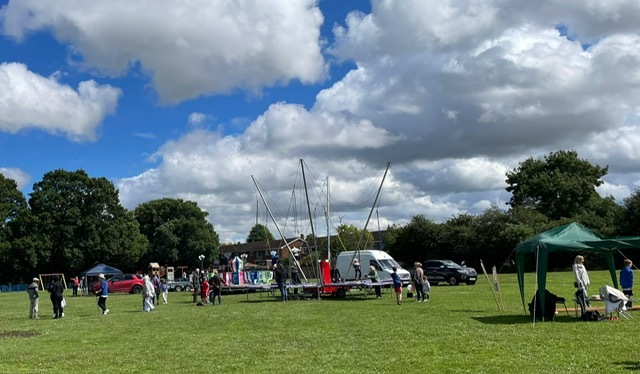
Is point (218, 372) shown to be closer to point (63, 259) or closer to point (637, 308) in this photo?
point (637, 308)

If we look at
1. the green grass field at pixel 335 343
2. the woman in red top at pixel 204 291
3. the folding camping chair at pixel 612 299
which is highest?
the woman in red top at pixel 204 291

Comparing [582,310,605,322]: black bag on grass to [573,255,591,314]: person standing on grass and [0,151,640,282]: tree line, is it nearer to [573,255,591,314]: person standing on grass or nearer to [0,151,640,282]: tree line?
[573,255,591,314]: person standing on grass

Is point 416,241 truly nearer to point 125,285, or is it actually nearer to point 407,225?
point 407,225

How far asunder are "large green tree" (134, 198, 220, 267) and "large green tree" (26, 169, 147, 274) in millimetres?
17614

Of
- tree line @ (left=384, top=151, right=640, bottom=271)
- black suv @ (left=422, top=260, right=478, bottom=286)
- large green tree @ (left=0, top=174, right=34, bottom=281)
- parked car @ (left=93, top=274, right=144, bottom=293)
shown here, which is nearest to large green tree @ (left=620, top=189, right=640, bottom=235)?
tree line @ (left=384, top=151, right=640, bottom=271)

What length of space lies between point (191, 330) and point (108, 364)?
6061 millimetres

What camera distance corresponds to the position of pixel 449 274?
41.3 m

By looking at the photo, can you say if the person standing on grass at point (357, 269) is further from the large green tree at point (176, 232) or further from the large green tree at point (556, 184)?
the large green tree at point (176, 232)

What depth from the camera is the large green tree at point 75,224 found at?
240 feet

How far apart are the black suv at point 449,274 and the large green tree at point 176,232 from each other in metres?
60.9

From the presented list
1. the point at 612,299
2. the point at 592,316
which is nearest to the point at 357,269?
the point at 592,316


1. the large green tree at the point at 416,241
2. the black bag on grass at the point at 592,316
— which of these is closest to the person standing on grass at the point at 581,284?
the black bag on grass at the point at 592,316

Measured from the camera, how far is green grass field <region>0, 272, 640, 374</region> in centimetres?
1148

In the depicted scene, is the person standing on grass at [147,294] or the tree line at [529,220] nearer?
the person standing on grass at [147,294]
